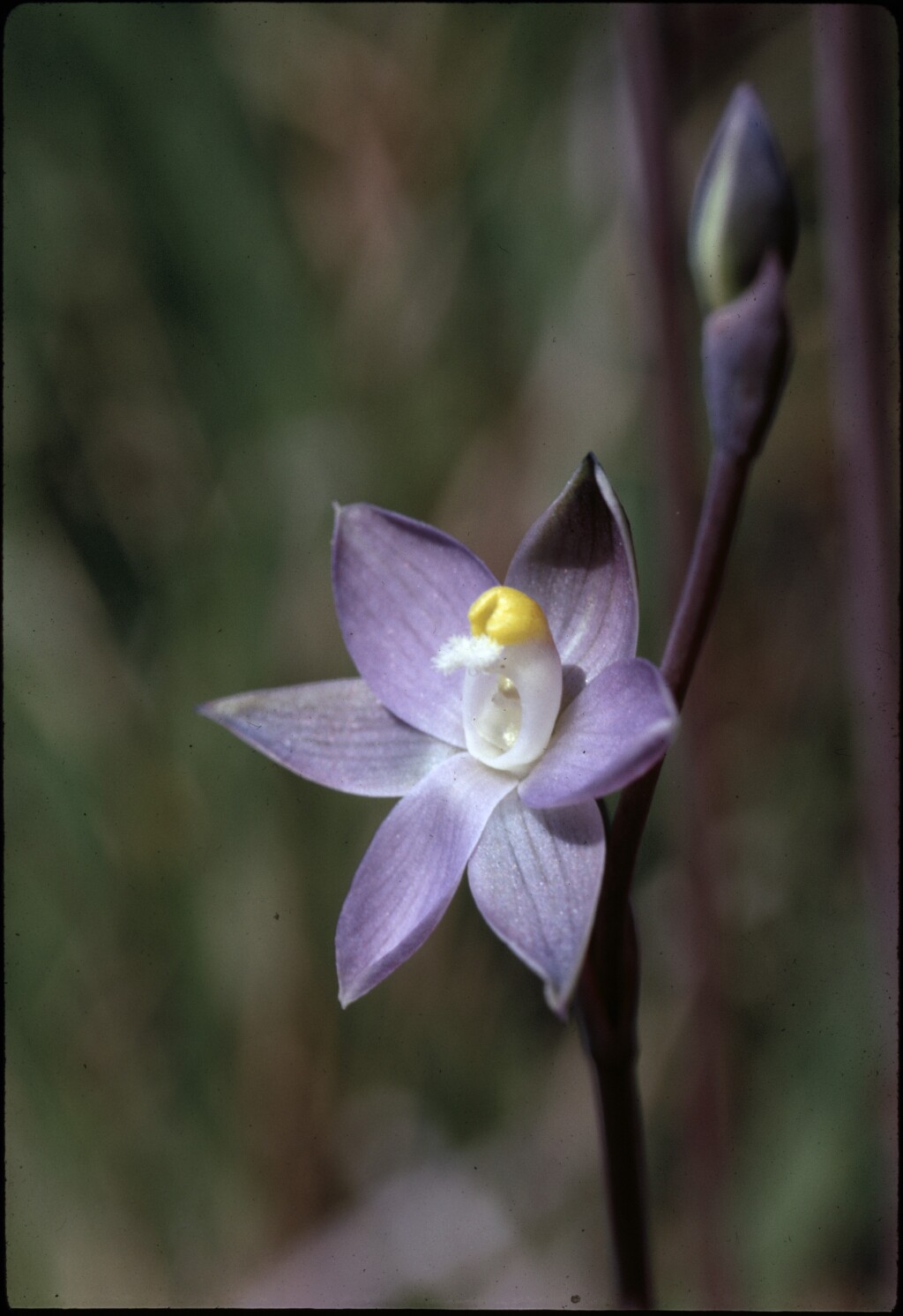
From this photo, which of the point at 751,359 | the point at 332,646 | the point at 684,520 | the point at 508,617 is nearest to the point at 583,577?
the point at 508,617

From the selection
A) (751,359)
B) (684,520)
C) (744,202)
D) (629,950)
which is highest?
(744,202)

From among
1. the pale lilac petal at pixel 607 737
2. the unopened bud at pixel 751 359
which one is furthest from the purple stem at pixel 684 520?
the pale lilac petal at pixel 607 737

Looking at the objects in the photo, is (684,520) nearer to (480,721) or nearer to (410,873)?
(480,721)

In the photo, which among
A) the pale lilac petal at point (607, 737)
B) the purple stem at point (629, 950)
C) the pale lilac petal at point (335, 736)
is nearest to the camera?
the pale lilac petal at point (607, 737)

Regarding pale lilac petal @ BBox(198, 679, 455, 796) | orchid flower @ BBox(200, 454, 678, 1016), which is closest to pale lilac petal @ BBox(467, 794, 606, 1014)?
orchid flower @ BBox(200, 454, 678, 1016)

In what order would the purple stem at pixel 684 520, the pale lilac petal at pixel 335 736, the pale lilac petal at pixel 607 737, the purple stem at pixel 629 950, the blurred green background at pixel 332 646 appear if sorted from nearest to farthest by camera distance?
the pale lilac petal at pixel 607 737
the purple stem at pixel 629 950
the pale lilac petal at pixel 335 736
the purple stem at pixel 684 520
the blurred green background at pixel 332 646

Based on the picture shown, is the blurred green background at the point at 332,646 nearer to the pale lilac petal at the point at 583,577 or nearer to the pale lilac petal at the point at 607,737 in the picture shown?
the pale lilac petal at the point at 583,577

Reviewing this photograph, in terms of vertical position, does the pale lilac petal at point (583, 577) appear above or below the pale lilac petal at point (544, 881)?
above
